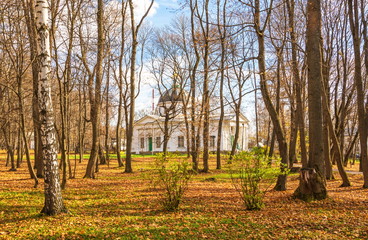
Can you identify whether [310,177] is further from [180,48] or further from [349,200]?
[180,48]

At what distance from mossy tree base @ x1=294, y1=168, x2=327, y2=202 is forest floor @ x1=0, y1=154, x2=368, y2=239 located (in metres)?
0.21

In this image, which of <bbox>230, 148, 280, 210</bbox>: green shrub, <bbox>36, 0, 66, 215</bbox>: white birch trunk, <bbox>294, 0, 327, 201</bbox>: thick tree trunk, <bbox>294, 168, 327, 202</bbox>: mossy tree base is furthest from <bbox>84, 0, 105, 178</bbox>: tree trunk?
<bbox>294, 168, 327, 202</bbox>: mossy tree base

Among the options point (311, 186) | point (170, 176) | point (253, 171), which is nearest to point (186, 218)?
point (170, 176)

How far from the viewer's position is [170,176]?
275 inches

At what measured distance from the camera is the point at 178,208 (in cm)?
739

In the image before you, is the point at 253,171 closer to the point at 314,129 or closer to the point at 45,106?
the point at 314,129

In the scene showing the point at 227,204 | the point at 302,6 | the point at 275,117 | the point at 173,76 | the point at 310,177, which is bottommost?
the point at 227,204

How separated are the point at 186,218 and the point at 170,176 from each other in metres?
1.07

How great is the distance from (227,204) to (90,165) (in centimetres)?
817

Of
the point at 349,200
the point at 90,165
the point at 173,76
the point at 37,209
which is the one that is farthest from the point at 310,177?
the point at 173,76

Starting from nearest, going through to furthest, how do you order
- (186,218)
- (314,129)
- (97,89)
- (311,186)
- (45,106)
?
(45,106) → (186,218) → (311,186) → (314,129) → (97,89)

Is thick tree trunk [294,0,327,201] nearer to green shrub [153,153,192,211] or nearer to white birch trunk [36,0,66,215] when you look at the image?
green shrub [153,153,192,211]

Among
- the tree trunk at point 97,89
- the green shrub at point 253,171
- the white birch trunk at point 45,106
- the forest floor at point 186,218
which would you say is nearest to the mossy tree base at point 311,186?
the forest floor at point 186,218

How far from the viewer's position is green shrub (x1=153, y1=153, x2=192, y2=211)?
22.9 feet
